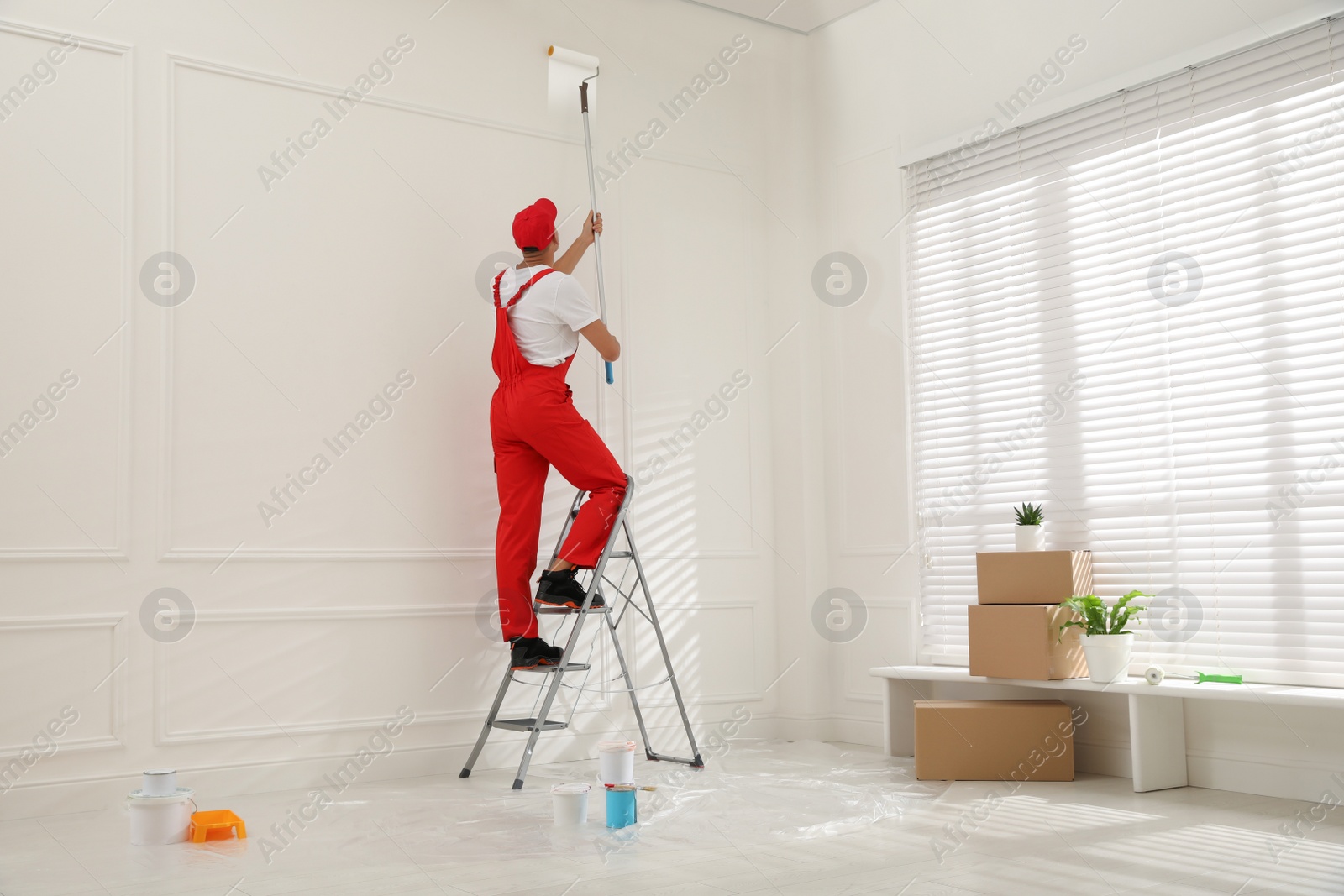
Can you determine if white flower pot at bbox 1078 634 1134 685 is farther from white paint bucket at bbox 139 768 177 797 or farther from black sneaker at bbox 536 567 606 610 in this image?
white paint bucket at bbox 139 768 177 797

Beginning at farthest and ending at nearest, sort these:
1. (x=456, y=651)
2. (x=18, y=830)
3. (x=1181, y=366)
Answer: (x=456, y=651) < (x=1181, y=366) < (x=18, y=830)

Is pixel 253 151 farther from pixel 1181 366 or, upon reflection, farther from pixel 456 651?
pixel 1181 366

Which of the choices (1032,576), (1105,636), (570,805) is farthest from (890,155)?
(570,805)

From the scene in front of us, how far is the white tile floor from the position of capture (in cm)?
240

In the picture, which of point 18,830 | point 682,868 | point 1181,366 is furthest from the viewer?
point 1181,366

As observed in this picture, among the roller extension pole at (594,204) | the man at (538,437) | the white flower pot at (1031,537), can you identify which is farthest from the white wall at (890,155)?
the man at (538,437)

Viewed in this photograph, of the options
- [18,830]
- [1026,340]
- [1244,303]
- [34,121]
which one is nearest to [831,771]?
[1026,340]

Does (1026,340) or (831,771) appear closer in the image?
(831,771)

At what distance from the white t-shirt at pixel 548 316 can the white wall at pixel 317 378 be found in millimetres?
495

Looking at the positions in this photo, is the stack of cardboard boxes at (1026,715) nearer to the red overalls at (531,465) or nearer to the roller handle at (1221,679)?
the roller handle at (1221,679)

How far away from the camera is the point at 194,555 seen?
3.58 meters

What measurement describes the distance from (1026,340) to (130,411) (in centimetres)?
319

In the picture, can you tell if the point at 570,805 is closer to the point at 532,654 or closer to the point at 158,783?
the point at 532,654

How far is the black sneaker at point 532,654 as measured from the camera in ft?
12.1
